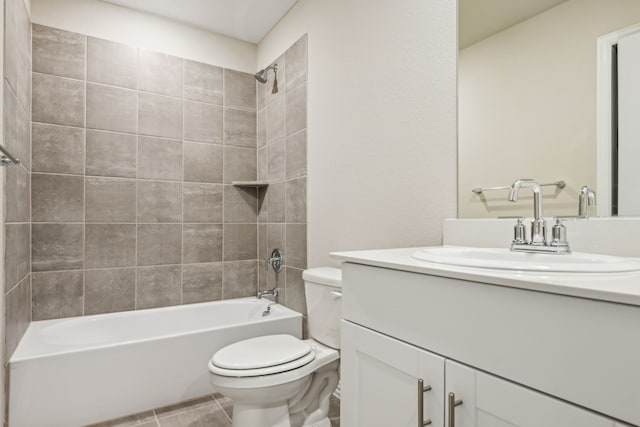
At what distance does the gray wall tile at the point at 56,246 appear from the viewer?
220 centimetres

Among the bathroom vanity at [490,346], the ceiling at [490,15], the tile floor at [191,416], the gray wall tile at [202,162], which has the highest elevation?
the ceiling at [490,15]

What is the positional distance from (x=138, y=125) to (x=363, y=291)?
2.21m

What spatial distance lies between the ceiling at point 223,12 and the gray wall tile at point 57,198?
125 cm

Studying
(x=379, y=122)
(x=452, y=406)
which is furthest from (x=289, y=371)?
(x=379, y=122)

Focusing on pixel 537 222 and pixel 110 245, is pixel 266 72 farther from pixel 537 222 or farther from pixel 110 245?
pixel 537 222

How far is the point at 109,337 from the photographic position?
7.57 feet

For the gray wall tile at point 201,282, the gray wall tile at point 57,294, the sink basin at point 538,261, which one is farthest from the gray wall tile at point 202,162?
the sink basin at point 538,261

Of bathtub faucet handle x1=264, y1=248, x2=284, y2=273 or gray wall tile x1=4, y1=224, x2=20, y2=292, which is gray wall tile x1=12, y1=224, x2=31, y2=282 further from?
bathtub faucet handle x1=264, y1=248, x2=284, y2=273

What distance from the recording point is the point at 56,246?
89.0 inches

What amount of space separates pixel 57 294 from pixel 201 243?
93 centimetres

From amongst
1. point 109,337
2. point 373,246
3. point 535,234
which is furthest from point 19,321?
point 535,234

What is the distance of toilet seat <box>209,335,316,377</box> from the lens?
1453mm

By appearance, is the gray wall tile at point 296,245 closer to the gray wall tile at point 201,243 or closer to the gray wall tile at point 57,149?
the gray wall tile at point 201,243

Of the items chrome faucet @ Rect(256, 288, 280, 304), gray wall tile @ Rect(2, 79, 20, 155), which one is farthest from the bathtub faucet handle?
gray wall tile @ Rect(2, 79, 20, 155)
